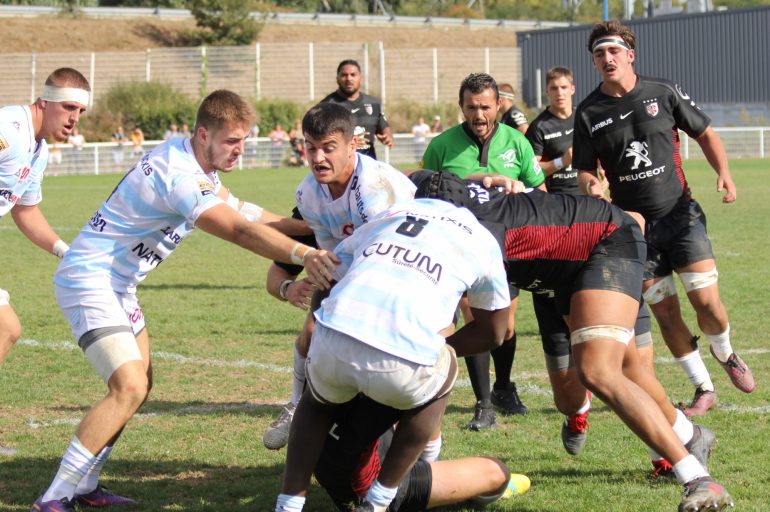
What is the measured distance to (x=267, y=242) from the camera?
16.0ft

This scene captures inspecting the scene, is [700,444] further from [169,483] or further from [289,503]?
[169,483]

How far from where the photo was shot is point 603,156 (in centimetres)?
751

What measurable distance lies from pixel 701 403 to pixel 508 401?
4.19ft

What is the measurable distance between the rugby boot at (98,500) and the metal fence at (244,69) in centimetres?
4694

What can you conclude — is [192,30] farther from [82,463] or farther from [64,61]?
[82,463]

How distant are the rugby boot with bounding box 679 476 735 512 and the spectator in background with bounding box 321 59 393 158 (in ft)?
25.7

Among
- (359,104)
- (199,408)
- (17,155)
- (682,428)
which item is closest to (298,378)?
(199,408)

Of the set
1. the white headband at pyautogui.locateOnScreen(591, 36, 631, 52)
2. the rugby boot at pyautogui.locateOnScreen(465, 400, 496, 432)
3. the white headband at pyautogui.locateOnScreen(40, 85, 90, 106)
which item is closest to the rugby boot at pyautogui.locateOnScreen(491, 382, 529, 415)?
the rugby boot at pyautogui.locateOnScreen(465, 400, 496, 432)

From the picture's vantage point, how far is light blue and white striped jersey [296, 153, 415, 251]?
17.4 ft

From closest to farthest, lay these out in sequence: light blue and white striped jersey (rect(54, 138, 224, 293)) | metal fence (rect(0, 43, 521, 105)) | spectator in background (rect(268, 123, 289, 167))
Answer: light blue and white striped jersey (rect(54, 138, 224, 293)) < spectator in background (rect(268, 123, 289, 167)) < metal fence (rect(0, 43, 521, 105))

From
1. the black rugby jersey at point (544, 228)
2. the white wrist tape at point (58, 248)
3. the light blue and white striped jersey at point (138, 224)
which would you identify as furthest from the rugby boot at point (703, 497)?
the white wrist tape at point (58, 248)

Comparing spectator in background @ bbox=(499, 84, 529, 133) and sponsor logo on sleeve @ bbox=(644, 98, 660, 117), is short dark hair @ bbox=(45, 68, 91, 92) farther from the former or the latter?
spectator in background @ bbox=(499, 84, 529, 133)

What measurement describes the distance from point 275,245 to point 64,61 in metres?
51.0

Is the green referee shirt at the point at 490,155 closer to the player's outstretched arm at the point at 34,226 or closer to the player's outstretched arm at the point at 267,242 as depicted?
the player's outstretched arm at the point at 34,226
